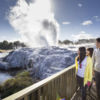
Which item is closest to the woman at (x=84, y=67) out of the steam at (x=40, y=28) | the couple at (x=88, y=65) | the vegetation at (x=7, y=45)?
the couple at (x=88, y=65)

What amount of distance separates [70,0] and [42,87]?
926 centimetres

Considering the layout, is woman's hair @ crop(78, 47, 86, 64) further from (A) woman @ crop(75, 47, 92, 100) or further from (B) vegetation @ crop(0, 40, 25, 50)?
(B) vegetation @ crop(0, 40, 25, 50)

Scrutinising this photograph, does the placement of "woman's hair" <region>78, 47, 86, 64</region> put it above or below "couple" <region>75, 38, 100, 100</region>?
above

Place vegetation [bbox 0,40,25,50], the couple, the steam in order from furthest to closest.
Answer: vegetation [bbox 0,40,25,50] < the steam < the couple

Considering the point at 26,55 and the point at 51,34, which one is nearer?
the point at 26,55

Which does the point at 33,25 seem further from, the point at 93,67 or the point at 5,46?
the point at 93,67

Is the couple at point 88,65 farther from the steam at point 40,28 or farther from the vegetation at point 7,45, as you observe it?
the vegetation at point 7,45

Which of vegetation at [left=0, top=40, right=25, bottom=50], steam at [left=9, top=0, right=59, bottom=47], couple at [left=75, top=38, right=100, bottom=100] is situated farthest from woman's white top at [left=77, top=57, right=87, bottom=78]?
vegetation at [left=0, top=40, right=25, bottom=50]

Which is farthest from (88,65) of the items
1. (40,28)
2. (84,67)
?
(40,28)

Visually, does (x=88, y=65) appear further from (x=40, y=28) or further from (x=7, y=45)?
(x=7, y=45)

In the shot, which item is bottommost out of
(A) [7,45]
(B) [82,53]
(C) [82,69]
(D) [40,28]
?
(A) [7,45]

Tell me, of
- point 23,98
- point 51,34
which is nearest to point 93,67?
point 23,98

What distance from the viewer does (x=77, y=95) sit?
259cm

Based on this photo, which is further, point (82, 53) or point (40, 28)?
point (40, 28)
